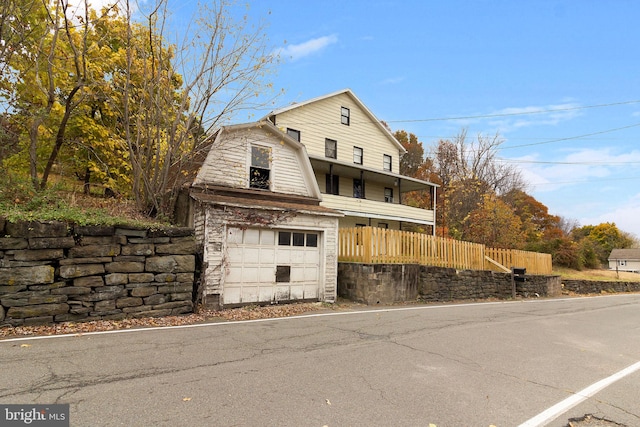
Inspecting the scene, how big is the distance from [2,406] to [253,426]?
8.07 ft

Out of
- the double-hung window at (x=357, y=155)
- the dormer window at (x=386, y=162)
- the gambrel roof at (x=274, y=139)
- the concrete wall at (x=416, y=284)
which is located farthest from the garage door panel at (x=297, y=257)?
the dormer window at (x=386, y=162)

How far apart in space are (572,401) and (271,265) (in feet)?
26.0

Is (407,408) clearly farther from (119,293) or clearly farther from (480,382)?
(119,293)

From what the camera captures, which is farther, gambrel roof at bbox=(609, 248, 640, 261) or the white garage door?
gambrel roof at bbox=(609, 248, 640, 261)

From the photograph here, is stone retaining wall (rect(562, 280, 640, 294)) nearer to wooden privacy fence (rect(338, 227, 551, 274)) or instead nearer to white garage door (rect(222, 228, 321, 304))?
wooden privacy fence (rect(338, 227, 551, 274))

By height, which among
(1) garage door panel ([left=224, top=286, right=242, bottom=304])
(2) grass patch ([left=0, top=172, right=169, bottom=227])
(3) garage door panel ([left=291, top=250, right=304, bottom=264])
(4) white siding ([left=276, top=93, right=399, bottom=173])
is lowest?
(1) garage door panel ([left=224, top=286, right=242, bottom=304])

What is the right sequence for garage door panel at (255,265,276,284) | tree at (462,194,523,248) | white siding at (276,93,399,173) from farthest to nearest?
tree at (462,194,523,248), white siding at (276,93,399,173), garage door panel at (255,265,276,284)

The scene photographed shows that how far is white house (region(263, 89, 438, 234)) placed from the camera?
21.4 m

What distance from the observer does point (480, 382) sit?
4.66 meters

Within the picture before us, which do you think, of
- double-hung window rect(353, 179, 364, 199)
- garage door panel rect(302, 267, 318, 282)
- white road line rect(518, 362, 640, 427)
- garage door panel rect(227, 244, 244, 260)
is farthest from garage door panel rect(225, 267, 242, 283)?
double-hung window rect(353, 179, 364, 199)

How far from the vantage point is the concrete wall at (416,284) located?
12414 mm

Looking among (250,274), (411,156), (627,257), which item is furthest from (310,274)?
(627,257)

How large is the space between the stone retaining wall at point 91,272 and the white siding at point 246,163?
2883 mm

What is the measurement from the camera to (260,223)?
415 inches
